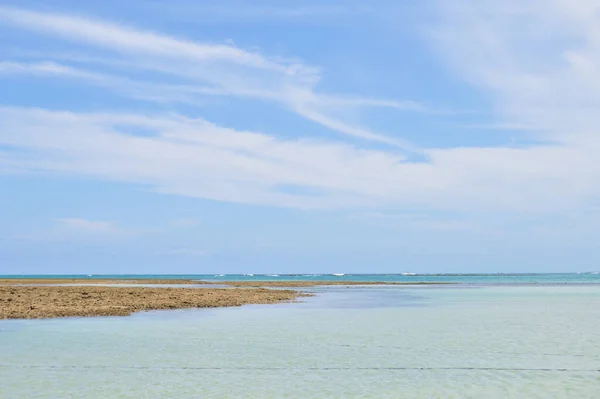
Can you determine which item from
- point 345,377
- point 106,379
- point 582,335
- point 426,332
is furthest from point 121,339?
point 582,335

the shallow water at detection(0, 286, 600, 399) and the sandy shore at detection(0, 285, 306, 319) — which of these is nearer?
the shallow water at detection(0, 286, 600, 399)

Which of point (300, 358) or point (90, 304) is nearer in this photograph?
point (300, 358)

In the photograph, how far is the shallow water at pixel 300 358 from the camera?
1694cm

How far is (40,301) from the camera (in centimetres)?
4441

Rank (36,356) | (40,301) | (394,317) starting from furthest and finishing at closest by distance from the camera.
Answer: (40,301), (394,317), (36,356)

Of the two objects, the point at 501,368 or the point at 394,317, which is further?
the point at 394,317

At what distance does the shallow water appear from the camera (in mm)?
16938

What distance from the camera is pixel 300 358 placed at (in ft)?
72.5

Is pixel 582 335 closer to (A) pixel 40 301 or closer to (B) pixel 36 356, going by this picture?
(B) pixel 36 356

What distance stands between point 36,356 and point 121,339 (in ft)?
16.2

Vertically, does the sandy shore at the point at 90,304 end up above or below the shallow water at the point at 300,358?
above

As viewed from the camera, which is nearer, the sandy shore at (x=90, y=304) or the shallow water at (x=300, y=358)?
the shallow water at (x=300, y=358)

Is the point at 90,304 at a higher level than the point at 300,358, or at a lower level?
higher

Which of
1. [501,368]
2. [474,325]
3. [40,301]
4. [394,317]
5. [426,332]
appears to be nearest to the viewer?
[501,368]
